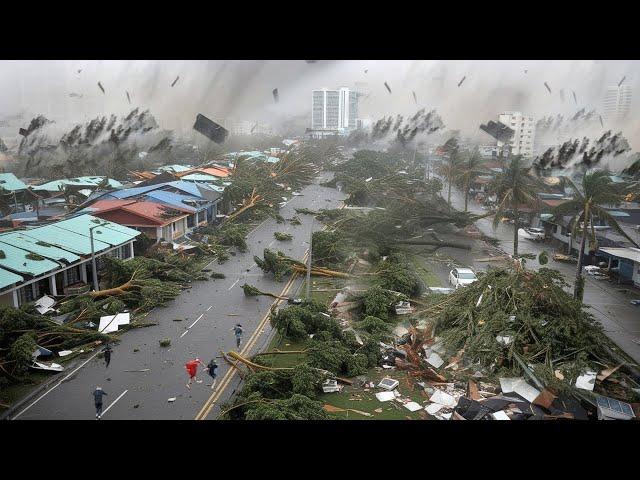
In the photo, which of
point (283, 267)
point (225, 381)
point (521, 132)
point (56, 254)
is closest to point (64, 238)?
point (56, 254)

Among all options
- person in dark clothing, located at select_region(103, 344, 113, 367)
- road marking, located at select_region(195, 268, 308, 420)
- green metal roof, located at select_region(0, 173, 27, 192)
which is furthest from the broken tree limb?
green metal roof, located at select_region(0, 173, 27, 192)

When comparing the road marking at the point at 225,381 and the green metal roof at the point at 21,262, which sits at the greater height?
the green metal roof at the point at 21,262

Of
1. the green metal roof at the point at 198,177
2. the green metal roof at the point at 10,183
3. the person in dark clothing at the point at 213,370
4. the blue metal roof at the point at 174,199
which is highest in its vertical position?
the green metal roof at the point at 10,183

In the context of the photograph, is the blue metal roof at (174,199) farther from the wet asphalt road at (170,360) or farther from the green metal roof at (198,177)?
the wet asphalt road at (170,360)

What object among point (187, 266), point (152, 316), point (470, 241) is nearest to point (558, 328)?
point (470, 241)

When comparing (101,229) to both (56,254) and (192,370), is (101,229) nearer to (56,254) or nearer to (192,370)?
(56,254)

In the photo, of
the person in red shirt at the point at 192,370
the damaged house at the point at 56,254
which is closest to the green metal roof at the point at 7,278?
the damaged house at the point at 56,254

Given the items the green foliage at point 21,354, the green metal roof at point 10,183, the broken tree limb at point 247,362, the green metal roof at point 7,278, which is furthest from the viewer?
the green metal roof at point 10,183
